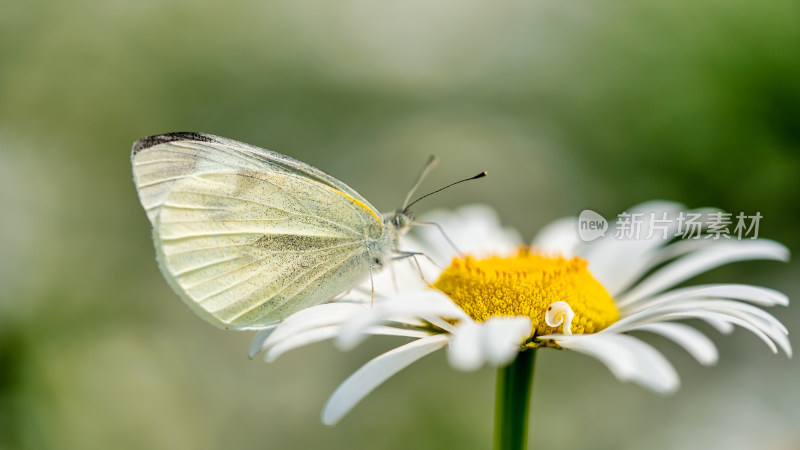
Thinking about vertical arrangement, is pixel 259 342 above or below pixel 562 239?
below

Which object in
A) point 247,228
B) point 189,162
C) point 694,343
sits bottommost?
point 694,343

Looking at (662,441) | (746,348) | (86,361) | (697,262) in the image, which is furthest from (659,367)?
(746,348)

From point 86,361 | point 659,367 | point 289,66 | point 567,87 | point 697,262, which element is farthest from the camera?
point 289,66

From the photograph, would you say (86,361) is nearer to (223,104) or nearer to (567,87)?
(223,104)

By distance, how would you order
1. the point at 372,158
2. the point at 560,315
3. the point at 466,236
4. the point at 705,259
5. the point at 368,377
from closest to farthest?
the point at 368,377
the point at 560,315
the point at 705,259
the point at 466,236
the point at 372,158

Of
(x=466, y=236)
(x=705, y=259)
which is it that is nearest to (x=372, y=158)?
(x=466, y=236)

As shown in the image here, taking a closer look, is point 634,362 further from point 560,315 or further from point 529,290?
point 529,290

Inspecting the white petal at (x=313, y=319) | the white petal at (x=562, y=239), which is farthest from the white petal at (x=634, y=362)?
the white petal at (x=562, y=239)

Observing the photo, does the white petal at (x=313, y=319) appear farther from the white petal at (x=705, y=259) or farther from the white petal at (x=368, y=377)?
the white petal at (x=705, y=259)
